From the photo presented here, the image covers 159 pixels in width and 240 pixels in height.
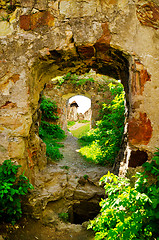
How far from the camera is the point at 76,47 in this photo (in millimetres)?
2439

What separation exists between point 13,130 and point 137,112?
1.74 m

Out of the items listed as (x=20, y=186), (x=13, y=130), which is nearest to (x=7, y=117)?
(x=13, y=130)

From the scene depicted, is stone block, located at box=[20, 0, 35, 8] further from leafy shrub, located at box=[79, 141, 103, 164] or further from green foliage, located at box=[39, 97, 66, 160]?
green foliage, located at box=[39, 97, 66, 160]

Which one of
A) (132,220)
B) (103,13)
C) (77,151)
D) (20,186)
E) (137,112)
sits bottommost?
(77,151)

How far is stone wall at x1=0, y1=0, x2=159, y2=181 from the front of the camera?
2.27 m

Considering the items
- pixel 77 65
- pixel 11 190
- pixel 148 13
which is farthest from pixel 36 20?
pixel 11 190

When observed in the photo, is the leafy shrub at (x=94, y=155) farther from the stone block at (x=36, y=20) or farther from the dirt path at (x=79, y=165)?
the stone block at (x=36, y=20)

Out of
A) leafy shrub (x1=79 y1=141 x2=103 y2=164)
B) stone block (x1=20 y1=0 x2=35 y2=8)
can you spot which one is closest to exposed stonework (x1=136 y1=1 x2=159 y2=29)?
stone block (x1=20 y1=0 x2=35 y2=8)

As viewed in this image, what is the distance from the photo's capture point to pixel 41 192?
9.87 feet

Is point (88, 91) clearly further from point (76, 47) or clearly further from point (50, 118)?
point (76, 47)

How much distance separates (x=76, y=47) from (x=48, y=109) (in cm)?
603

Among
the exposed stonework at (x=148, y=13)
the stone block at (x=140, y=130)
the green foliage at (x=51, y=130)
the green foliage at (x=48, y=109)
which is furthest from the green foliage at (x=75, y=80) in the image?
the stone block at (x=140, y=130)

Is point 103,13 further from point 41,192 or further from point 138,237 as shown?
point 41,192

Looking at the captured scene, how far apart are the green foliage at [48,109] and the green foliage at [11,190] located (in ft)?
19.6
